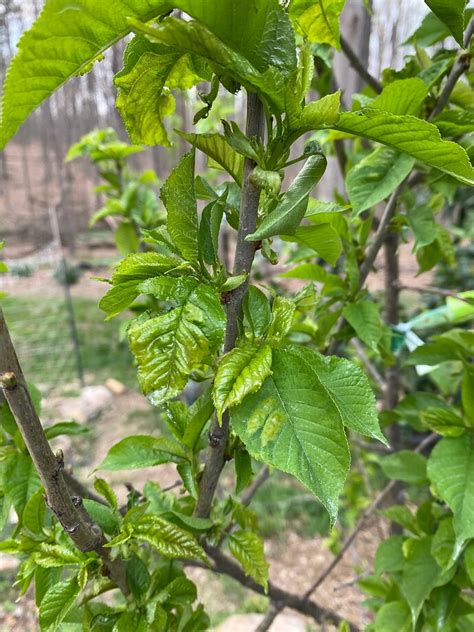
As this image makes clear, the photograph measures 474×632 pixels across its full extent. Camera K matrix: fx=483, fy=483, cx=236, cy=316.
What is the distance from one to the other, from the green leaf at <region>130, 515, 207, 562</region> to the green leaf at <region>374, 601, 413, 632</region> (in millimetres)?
574

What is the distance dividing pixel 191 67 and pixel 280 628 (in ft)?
8.55

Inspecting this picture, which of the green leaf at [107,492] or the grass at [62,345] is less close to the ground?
the green leaf at [107,492]

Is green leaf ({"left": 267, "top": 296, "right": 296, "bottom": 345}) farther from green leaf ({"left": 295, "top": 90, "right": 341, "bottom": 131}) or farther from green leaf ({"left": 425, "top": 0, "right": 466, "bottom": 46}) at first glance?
green leaf ({"left": 425, "top": 0, "right": 466, "bottom": 46})

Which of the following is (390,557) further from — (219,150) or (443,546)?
(219,150)

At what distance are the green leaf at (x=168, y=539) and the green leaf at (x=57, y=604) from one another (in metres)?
0.09

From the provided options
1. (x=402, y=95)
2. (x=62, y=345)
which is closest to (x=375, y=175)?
(x=402, y=95)

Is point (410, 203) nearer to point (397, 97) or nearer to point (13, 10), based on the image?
point (397, 97)

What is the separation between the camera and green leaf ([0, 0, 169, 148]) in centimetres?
34

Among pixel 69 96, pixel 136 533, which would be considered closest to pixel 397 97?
pixel 136 533

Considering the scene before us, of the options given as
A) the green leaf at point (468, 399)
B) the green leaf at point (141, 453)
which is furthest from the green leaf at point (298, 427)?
the green leaf at point (468, 399)

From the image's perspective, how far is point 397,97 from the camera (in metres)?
0.71

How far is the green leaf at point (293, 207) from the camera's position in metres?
0.43

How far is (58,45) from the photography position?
1.17 feet

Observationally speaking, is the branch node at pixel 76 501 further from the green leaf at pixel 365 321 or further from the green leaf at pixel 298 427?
the green leaf at pixel 365 321
